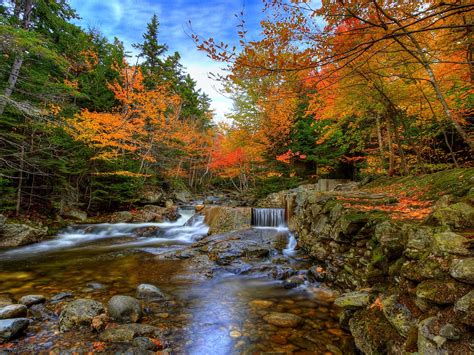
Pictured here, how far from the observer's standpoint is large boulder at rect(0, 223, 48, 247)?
916cm

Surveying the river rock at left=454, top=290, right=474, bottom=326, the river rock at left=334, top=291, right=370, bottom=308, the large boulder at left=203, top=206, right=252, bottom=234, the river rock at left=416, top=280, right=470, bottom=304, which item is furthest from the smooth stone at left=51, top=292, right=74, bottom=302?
the large boulder at left=203, top=206, right=252, bottom=234

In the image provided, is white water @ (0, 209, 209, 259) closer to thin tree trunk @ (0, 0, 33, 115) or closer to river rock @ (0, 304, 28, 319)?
river rock @ (0, 304, 28, 319)

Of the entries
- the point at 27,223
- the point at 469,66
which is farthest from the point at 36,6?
the point at 469,66

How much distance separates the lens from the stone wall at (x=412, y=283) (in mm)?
2035

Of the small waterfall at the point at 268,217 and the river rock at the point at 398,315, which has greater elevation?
the small waterfall at the point at 268,217

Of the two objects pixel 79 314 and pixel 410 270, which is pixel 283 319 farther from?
pixel 79 314

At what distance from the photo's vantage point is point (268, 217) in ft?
37.6

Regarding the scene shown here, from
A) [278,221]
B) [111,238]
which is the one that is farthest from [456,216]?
[111,238]

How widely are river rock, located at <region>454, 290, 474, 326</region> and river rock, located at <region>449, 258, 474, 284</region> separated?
6.4 inches

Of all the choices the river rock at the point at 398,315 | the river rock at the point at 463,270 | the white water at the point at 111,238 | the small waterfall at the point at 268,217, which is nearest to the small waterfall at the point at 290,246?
the small waterfall at the point at 268,217

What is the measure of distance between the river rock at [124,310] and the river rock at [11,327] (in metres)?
1.09

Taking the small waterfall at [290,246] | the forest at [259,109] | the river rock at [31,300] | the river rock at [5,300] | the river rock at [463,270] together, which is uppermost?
the forest at [259,109]

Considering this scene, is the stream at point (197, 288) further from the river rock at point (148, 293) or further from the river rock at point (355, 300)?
the river rock at point (355, 300)

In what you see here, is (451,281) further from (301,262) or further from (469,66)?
(469,66)
